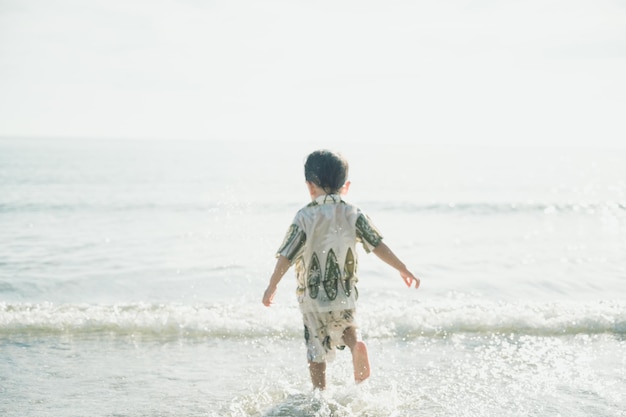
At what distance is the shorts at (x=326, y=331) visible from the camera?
4.00 metres

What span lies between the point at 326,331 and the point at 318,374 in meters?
0.36

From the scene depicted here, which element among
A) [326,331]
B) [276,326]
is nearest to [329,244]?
[326,331]

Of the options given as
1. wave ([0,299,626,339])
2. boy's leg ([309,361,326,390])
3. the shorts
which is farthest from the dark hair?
wave ([0,299,626,339])

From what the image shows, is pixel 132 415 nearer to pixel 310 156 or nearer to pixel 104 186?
pixel 310 156

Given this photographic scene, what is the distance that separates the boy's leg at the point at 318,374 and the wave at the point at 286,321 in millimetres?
1768

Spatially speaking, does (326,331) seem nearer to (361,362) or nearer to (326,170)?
(361,362)

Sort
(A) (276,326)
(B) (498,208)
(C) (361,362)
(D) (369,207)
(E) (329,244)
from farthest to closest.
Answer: (D) (369,207) → (B) (498,208) → (A) (276,326) → (E) (329,244) → (C) (361,362)

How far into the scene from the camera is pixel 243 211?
74.6 ft

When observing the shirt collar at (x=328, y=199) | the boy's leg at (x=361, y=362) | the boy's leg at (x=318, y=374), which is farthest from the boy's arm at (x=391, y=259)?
the boy's leg at (x=318, y=374)

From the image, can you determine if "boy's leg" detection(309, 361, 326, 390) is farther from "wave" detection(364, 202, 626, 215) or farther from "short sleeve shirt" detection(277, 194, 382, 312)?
"wave" detection(364, 202, 626, 215)

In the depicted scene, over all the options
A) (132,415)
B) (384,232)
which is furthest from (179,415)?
(384,232)

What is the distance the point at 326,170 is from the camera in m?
3.92

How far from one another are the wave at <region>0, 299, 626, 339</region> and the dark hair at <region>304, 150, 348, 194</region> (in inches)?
96.7

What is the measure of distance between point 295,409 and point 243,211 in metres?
18.9
